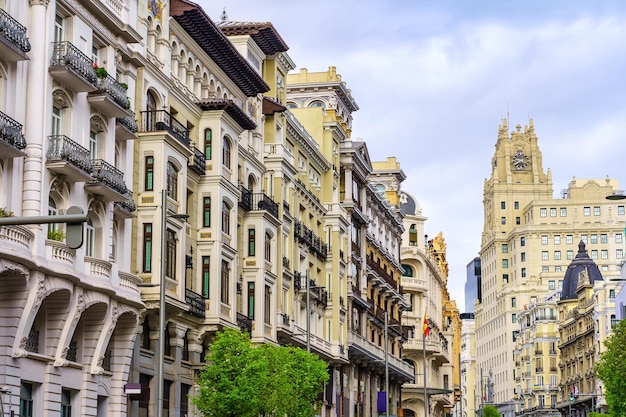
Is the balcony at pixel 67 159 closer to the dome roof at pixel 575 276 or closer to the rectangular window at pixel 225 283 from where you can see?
the rectangular window at pixel 225 283

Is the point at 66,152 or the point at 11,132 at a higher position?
the point at 66,152

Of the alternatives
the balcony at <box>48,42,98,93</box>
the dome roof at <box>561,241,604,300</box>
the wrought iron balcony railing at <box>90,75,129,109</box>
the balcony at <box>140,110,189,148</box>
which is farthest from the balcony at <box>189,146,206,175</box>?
the dome roof at <box>561,241,604,300</box>

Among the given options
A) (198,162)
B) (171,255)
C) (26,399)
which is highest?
(198,162)

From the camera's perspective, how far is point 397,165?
120 meters

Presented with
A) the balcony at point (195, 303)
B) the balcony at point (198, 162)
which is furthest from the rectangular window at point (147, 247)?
the balcony at point (198, 162)

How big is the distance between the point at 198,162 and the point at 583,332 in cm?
11223

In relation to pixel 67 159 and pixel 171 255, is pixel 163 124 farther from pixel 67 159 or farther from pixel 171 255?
pixel 67 159

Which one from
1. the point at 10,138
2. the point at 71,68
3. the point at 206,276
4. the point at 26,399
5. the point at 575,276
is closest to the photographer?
the point at 10,138

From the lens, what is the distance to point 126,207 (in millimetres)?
45062

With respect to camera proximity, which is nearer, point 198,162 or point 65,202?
point 65,202

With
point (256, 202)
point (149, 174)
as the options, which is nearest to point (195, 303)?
point (149, 174)

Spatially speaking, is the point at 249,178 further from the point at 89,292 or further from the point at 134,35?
the point at 89,292

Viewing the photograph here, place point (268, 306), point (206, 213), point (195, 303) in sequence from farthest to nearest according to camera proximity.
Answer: point (268, 306) → point (206, 213) → point (195, 303)

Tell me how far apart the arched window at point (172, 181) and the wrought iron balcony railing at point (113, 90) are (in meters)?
6.79
